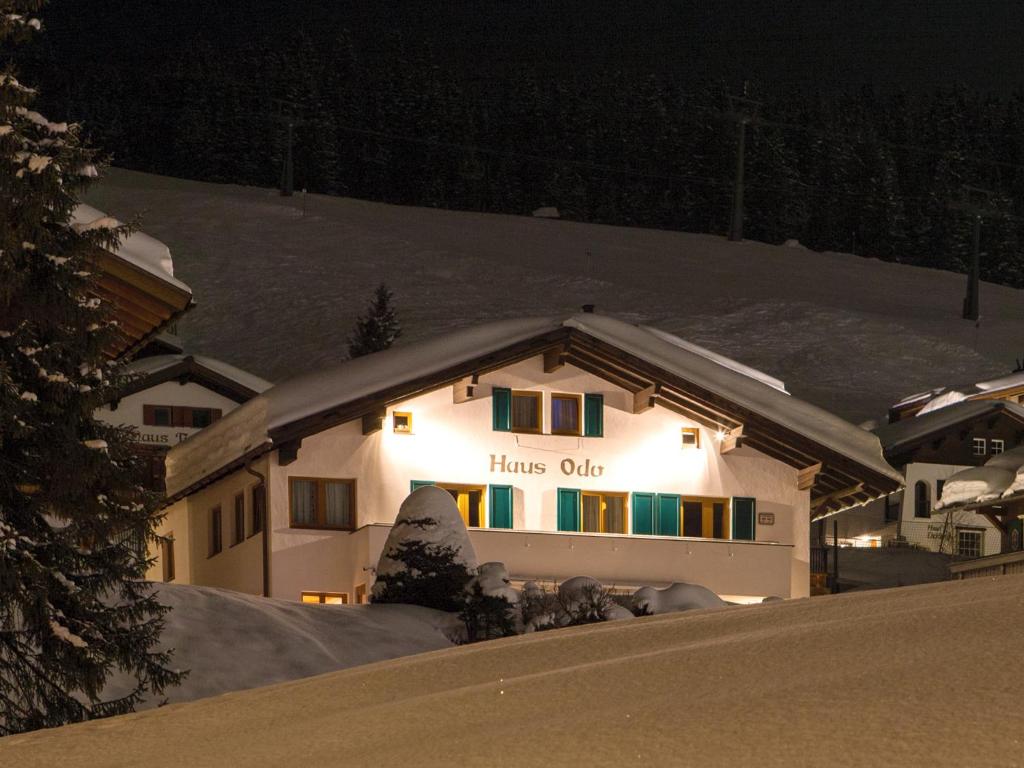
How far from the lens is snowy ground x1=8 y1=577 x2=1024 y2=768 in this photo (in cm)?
713

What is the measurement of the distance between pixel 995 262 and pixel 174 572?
120230mm

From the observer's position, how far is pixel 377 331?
89.9m

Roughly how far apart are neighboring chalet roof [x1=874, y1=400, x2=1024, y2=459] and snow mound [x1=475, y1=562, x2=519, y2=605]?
47.3 meters

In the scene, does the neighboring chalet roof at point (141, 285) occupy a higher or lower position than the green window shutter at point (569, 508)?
higher

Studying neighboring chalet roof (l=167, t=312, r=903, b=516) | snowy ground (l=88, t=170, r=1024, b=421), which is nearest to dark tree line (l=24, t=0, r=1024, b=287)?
snowy ground (l=88, t=170, r=1024, b=421)

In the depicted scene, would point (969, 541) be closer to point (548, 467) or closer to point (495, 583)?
point (548, 467)

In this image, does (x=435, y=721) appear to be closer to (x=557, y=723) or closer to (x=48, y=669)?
(x=557, y=723)

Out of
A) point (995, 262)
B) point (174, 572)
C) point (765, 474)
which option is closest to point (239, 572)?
point (174, 572)

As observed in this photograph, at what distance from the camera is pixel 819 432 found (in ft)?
127

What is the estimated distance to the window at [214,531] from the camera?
4019cm

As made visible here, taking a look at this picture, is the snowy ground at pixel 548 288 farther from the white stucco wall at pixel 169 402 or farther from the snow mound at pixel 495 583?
the snow mound at pixel 495 583

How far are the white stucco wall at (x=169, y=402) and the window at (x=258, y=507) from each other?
→ 2600cm

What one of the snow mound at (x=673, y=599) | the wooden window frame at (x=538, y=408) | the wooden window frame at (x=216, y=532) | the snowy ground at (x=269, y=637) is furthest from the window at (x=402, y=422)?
the snowy ground at (x=269, y=637)

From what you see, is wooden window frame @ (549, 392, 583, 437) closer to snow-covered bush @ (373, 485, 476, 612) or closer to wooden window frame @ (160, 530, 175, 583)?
snow-covered bush @ (373, 485, 476, 612)
